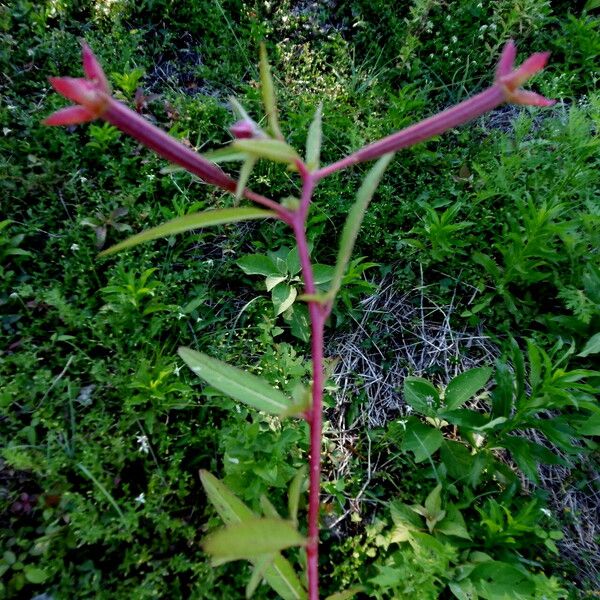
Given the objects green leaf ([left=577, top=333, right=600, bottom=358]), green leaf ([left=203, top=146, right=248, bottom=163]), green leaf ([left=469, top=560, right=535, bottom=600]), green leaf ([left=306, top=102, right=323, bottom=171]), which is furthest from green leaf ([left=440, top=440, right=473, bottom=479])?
green leaf ([left=203, top=146, right=248, bottom=163])

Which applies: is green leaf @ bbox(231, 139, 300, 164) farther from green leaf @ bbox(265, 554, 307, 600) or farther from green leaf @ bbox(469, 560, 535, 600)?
green leaf @ bbox(469, 560, 535, 600)

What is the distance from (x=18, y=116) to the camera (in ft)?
8.12

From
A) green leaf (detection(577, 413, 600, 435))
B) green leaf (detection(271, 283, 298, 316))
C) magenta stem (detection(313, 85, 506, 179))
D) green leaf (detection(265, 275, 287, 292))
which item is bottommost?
green leaf (detection(577, 413, 600, 435))

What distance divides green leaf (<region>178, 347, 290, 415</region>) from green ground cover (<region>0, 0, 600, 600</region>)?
0.34m

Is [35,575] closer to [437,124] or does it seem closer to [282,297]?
[282,297]

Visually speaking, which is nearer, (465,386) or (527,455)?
(527,455)

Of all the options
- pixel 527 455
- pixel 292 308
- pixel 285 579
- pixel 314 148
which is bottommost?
pixel 285 579

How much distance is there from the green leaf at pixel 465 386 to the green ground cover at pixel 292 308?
15 mm

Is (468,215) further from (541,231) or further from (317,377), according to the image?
(317,377)

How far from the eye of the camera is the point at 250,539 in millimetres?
899

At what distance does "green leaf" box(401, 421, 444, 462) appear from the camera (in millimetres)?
1747

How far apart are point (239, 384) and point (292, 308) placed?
0.94 metres

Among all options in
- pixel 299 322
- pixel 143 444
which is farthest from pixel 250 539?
pixel 299 322

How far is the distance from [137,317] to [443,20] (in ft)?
7.68
